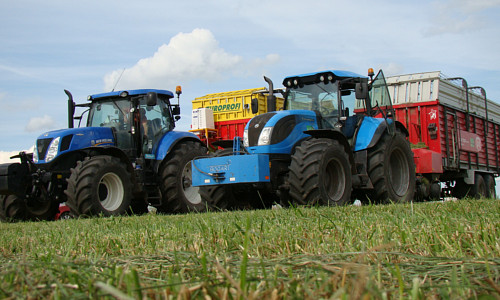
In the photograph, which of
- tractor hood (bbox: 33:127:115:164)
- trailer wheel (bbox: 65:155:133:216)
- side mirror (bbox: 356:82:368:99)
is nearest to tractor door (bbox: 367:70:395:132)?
side mirror (bbox: 356:82:368:99)

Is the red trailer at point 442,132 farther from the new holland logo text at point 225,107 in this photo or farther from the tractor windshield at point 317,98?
the new holland logo text at point 225,107

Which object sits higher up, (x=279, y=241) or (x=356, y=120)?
(x=356, y=120)

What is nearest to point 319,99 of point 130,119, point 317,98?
point 317,98

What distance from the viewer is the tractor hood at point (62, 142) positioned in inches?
336

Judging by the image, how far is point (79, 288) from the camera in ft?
4.09

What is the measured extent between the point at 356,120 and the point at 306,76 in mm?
1098

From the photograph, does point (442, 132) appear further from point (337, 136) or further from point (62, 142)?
point (62, 142)

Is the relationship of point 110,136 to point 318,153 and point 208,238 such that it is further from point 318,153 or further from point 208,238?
point 208,238

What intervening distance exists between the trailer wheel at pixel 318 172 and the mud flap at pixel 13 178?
14.0 ft

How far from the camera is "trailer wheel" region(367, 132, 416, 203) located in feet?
27.7

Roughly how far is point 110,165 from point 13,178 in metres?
1.49

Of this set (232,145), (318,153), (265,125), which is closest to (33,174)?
(232,145)

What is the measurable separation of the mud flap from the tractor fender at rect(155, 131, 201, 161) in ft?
7.79

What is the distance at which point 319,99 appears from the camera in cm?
861
